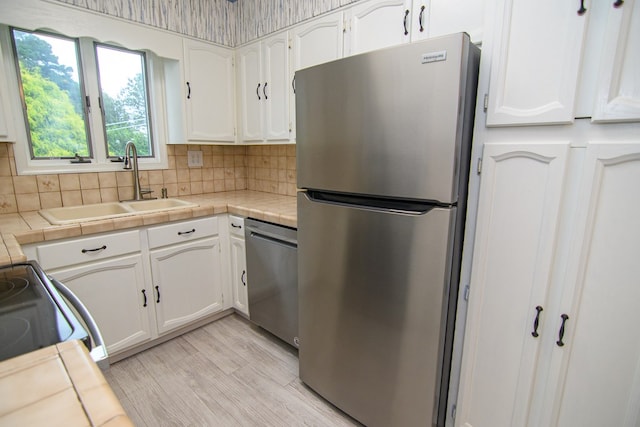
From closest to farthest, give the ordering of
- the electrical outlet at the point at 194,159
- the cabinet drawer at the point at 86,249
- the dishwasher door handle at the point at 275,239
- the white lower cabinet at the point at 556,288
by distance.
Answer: the white lower cabinet at the point at 556,288, the cabinet drawer at the point at 86,249, the dishwasher door handle at the point at 275,239, the electrical outlet at the point at 194,159

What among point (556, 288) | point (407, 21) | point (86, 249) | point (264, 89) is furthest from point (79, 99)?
point (556, 288)

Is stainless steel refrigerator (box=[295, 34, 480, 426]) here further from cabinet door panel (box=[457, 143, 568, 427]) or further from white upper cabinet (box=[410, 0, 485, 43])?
white upper cabinet (box=[410, 0, 485, 43])

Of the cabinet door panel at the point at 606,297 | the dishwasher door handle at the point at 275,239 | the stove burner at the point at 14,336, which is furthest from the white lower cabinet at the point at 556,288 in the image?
the stove burner at the point at 14,336

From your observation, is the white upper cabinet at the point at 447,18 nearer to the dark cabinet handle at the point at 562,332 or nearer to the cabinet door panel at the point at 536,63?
the cabinet door panel at the point at 536,63

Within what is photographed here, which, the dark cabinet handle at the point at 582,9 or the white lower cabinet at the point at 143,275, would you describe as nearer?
the dark cabinet handle at the point at 582,9

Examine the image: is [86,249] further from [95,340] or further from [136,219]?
[95,340]

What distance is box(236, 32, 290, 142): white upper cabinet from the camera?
210cm

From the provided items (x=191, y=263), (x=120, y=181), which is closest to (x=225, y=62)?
(x=120, y=181)

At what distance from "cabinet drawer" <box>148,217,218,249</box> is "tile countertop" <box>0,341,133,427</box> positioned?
1.42m

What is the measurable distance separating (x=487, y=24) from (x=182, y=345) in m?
2.35

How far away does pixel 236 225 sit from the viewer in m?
2.16

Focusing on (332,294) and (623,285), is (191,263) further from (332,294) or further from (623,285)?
(623,285)

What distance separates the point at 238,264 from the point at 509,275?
168cm

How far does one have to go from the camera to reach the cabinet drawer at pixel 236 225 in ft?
6.95
